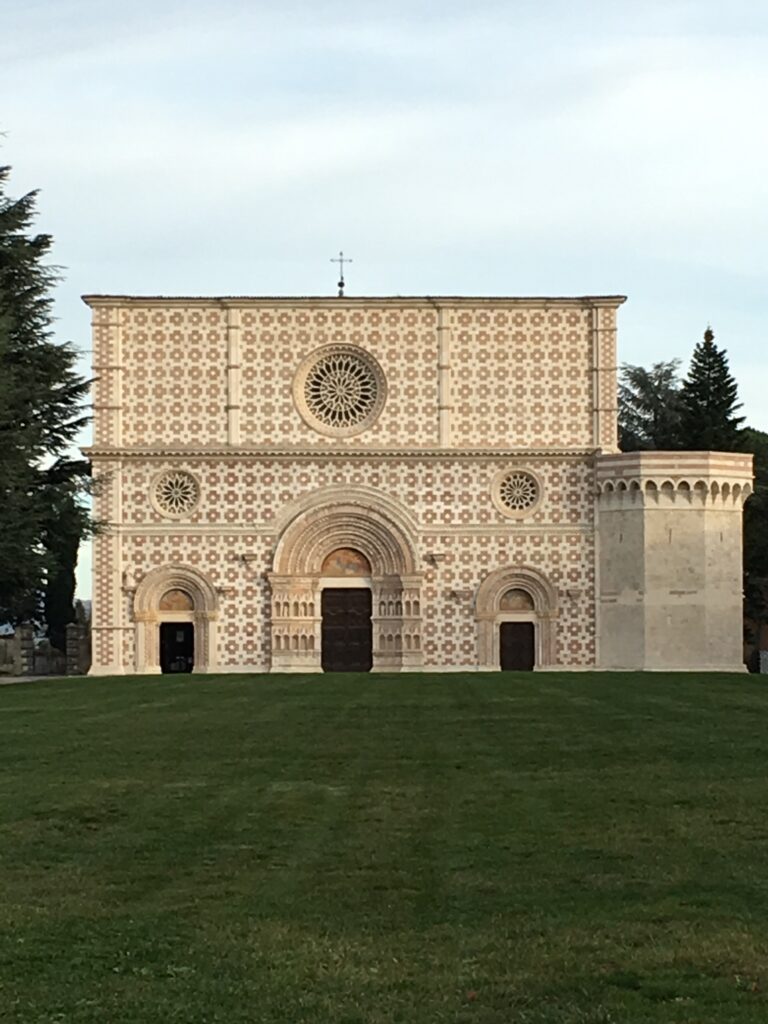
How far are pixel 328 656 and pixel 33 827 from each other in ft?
116

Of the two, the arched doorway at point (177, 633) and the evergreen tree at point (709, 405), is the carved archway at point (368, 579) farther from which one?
the evergreen tree at point (709, 405)

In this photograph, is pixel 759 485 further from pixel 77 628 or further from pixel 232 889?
pixel 232 889

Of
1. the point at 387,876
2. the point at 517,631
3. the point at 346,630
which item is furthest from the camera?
the point at 346,630

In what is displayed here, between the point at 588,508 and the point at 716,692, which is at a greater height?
the point at 588,508

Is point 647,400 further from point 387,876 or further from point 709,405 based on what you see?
point 387,876

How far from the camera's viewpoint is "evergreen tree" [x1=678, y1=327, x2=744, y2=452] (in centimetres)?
6022

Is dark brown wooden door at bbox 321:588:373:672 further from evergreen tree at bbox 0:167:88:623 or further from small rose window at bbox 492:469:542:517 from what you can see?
evergreen tree at bbox 0:167:88:623

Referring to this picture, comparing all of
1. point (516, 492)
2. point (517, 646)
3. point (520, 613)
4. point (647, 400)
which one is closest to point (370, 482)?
point (516, 492)

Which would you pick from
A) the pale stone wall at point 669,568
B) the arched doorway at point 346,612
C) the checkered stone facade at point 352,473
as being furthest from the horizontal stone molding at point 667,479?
the arched doorway at point 346,612

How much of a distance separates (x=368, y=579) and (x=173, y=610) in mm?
5298

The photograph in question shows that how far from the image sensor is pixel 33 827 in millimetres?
12617

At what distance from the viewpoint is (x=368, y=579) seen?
4759 cm

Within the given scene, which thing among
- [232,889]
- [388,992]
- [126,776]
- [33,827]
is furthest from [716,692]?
[388,992]

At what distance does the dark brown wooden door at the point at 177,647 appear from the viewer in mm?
47312
